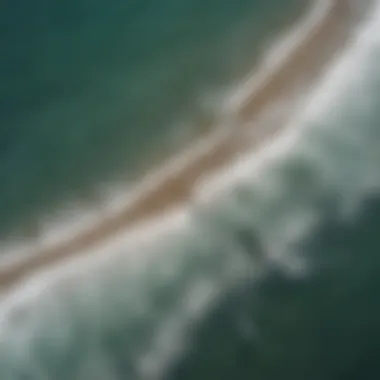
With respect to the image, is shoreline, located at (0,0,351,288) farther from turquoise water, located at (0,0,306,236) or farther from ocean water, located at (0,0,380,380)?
turquoise water, located at (0,0,306,236)

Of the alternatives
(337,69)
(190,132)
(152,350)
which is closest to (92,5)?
(190,132)

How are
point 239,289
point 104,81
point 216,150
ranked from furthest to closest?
1. point 104,81
2. point 216,150
3. point 239,289

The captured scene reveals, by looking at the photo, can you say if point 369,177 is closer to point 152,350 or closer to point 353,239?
point 353,239

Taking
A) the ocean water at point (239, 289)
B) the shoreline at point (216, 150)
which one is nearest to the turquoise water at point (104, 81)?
the shoreline at point (216, 150)

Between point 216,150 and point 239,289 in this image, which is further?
point 216,150

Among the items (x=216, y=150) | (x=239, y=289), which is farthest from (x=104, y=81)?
(x=239, y=289)

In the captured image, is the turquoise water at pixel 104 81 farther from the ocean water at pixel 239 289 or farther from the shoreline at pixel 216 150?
the ocean water at pixel 239 289

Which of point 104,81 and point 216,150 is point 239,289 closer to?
point 216,150
